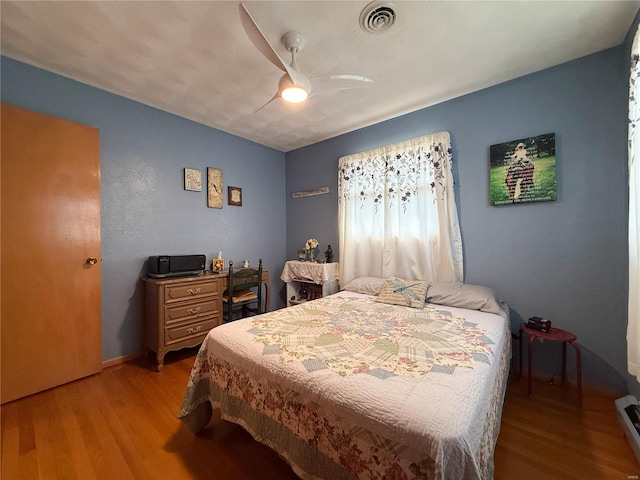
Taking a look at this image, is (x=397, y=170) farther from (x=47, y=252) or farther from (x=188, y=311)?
(x=47, y=252)

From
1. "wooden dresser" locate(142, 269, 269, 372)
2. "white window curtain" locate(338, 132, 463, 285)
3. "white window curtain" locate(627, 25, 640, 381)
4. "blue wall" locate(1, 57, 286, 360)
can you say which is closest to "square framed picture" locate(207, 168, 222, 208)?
"blue wall" locate(1, 57, 286, 360)

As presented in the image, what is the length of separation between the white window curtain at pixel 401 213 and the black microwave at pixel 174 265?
1.71 meters

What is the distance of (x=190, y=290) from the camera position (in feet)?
8.18

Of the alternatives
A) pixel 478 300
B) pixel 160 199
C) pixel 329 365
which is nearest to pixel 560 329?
pixel 478 300

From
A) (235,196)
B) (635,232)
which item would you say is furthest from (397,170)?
(235,196)

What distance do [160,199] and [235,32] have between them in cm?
185

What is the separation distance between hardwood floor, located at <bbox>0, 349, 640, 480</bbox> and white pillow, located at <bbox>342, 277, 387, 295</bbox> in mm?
1308

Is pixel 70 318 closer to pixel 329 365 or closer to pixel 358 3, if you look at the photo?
pixel 329 365

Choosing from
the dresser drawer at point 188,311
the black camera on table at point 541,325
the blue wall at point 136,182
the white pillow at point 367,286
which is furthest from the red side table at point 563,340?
the blue wall at point 136,182

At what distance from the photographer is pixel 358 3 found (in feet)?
4.77

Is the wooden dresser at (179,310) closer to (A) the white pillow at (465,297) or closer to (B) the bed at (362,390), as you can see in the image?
(B) the bed at (362,390)

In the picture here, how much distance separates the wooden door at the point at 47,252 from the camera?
1814 mm

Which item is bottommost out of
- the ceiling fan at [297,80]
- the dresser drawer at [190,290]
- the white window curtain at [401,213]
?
the dresser drawer at [190,290]

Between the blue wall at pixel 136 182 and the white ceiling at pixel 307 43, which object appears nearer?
the white ceiling at pixel 307 43
